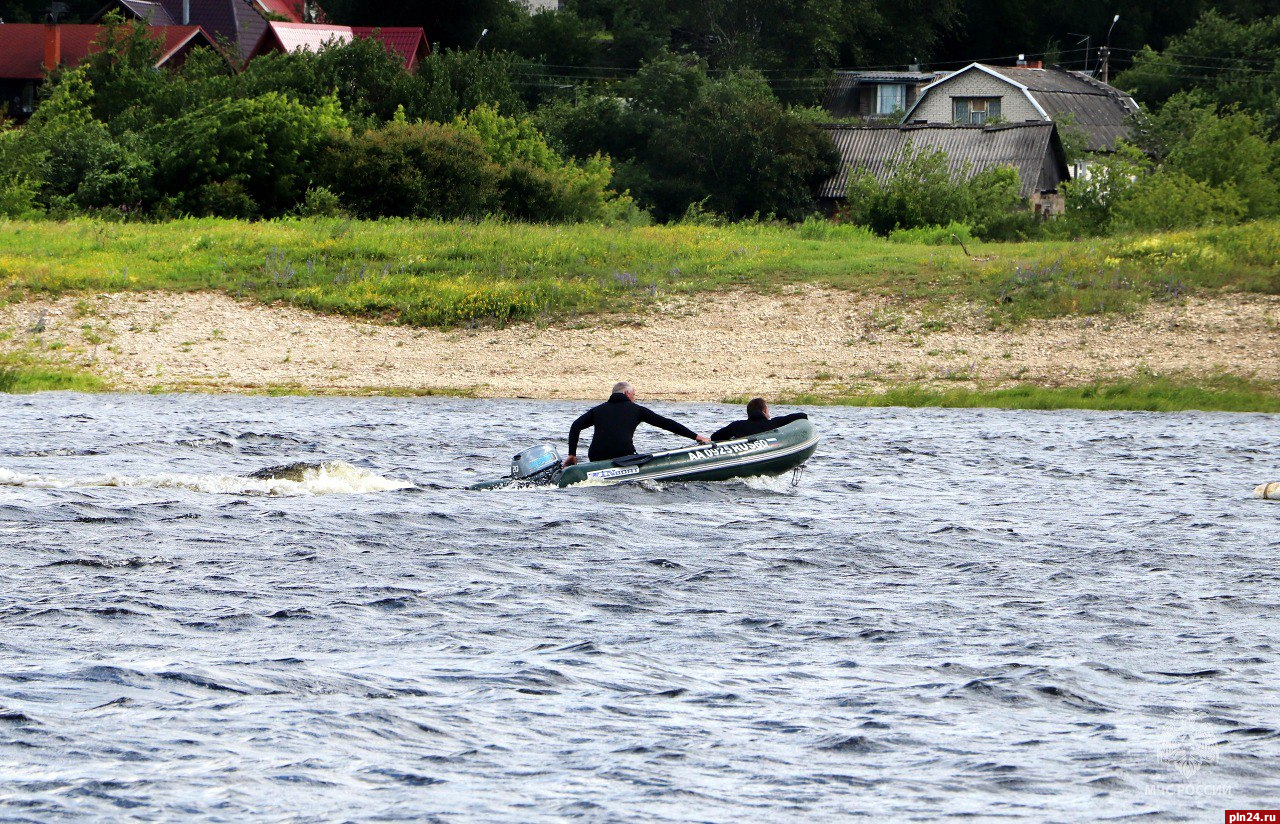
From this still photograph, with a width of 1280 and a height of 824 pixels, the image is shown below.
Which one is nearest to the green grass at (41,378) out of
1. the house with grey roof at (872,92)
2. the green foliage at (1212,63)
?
Answer: the green foliage at (1212,63)

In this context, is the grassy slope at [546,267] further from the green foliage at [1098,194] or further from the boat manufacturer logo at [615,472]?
the boat manufacturer logo at [615,472]

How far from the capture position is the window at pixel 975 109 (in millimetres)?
72938

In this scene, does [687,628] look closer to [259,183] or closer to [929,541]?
[929,541]

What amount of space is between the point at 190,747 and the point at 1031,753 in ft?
15.8

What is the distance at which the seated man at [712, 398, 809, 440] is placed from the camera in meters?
18.4

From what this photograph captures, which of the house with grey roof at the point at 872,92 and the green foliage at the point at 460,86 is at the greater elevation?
the house with grey roof at the point at 872,92

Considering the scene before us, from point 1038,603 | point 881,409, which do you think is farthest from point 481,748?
point 881,409

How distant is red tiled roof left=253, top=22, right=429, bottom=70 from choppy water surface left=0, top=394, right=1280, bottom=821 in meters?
44.1

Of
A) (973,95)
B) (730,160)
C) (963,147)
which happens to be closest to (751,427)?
(730,160)

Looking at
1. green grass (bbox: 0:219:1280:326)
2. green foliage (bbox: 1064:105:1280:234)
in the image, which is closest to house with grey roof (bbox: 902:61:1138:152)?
green foliage (bbox: 1064:105:1280:234)

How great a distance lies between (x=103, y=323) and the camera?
30.9 metres

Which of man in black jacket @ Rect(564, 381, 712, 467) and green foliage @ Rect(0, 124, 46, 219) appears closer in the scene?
man in black jacket @ Rect(564, 381, 712, 467)

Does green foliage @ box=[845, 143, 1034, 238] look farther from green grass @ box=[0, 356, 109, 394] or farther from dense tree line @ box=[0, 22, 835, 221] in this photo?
green grass @ box=[0, 356, 109, 394]

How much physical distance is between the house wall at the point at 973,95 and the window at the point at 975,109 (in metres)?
0.21
